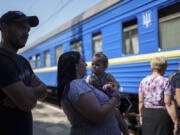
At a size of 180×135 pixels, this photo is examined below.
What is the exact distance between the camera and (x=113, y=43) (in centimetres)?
455

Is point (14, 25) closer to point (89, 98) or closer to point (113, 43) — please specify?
→ point (89, 98)

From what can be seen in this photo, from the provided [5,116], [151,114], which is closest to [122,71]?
[151,114]

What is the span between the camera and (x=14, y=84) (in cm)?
124

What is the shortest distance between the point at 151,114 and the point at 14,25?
5.96 feet

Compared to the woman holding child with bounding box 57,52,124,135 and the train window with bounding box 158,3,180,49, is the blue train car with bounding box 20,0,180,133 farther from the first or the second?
the woman holding child with bounding box 57,52,124,135

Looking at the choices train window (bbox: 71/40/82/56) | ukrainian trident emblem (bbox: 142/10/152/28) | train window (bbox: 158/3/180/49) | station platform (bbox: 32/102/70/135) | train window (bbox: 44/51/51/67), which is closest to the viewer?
train window (bbox: 158/3/180/49)

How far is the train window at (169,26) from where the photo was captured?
3.30m

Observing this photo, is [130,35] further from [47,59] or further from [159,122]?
[47,59]

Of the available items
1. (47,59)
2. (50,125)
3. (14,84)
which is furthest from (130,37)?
(47,59)

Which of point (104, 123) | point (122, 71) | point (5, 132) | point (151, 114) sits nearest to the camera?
point (5, 132)

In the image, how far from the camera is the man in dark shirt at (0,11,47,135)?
1.25 metres

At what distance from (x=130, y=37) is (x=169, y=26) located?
0.96 m

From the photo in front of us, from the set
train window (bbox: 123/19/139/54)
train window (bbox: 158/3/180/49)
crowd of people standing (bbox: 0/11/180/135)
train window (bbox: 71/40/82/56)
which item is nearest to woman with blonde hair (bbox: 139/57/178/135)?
crowd of people standing (bbox: 0/11/180/135)

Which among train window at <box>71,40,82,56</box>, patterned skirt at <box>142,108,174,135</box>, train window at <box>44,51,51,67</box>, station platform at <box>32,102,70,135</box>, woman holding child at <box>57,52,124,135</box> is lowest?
station platform at <box>32,102,70,135</box>
